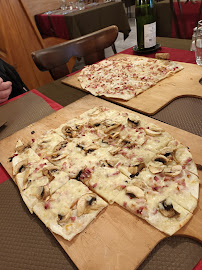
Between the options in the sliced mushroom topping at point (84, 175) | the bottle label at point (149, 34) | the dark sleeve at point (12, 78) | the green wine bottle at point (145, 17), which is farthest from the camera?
the dark sleeve at point (12, 78)

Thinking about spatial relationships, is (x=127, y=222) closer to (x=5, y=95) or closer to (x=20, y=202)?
(x=20, y=202)

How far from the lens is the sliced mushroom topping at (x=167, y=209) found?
607mm

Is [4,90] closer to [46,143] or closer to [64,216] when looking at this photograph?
[46,143]

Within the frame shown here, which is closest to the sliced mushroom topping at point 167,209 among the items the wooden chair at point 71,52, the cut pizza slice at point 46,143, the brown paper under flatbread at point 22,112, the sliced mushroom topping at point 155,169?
the sliced mushroom topping at point 155,169

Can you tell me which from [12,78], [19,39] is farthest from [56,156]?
[19,39]

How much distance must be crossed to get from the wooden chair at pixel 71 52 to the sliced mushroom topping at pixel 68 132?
85 centimetres

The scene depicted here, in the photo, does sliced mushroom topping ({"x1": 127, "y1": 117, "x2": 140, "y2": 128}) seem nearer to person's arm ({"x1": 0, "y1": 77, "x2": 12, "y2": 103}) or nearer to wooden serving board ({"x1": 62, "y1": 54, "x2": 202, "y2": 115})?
wooden serving board ({"x1": 62, "y1": 54, "x2": 202, "y2": 115})

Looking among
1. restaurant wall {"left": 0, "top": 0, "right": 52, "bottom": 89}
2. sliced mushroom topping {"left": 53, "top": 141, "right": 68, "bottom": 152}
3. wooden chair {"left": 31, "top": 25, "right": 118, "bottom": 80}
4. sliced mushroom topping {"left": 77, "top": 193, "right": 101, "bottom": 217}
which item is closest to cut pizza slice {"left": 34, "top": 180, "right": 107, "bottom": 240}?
sliced mushroom topping {"left": 77, "top": 193, "right": 101, "bottom": 217}

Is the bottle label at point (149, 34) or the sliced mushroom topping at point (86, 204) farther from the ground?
the bottle label at point (149, 34)

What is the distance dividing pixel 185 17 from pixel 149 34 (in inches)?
52.0

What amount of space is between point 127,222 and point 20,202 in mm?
377

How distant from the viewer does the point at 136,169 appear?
75 cm

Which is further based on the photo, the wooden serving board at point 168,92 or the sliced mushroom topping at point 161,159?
the wooden serving board at point 168,92

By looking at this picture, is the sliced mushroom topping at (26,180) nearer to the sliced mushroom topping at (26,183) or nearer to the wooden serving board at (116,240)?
the sliced mushroom topping at (26,183)
